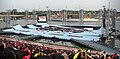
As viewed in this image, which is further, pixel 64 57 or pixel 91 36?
pixel 91 36

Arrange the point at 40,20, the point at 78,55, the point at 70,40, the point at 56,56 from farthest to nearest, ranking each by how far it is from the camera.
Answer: the point at 40,20
the point at 70,40
the point at 78,55
the point at 56,56

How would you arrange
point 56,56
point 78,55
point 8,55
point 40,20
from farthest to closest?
point 40,20 → point 78,55 → point 56,56 → point 8,55

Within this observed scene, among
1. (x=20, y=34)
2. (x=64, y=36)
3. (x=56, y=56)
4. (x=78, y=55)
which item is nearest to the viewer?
(x=56, y=56)

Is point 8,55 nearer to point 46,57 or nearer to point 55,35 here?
point 46,57

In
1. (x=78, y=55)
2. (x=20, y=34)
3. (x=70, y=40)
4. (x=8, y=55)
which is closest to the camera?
(x=8, y=55)

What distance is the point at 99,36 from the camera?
66.0 ft

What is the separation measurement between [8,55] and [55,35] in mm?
16248

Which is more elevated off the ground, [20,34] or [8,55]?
[8,55]

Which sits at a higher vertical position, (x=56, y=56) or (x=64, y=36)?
(x=56, y=56)

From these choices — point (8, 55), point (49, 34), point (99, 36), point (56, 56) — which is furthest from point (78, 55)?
point (49, 34)

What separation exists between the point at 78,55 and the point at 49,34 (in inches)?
631


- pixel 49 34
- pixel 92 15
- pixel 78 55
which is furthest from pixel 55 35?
pixel 92 15

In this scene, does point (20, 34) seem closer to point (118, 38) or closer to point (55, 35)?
point (55, 35)

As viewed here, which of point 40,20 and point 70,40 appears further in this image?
point 40,20
